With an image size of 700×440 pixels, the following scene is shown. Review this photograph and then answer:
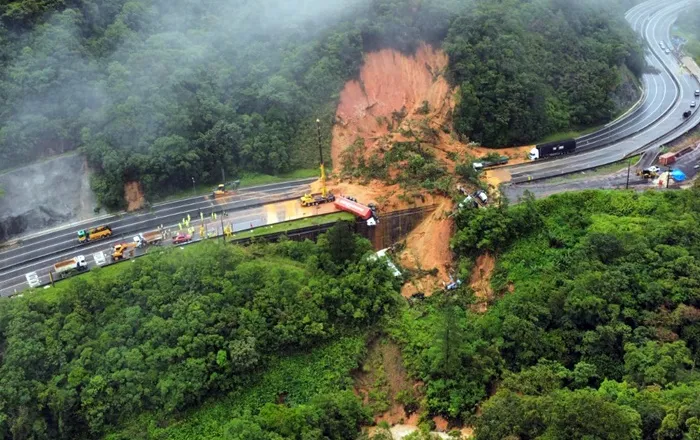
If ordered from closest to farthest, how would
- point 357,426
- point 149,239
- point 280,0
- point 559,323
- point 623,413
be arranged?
point 623,413
point 357,426
point 559,323
point 149,239
point 280,0

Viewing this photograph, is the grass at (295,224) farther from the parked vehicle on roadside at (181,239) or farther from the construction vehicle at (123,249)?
the construction vehicle at (123,249)

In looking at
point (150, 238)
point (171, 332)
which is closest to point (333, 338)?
point (171, 332)

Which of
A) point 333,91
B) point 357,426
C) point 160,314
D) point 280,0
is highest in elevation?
point 280,0

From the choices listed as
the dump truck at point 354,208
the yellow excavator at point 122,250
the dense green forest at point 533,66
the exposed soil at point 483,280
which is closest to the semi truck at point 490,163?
the dense green forest at point 533,66

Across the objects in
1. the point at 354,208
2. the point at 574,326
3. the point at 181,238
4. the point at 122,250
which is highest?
the point at 354,208

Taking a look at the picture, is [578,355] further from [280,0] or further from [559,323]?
[280,0]

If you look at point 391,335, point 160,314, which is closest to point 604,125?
point 391,335

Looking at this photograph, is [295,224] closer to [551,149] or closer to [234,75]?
[234,75]
